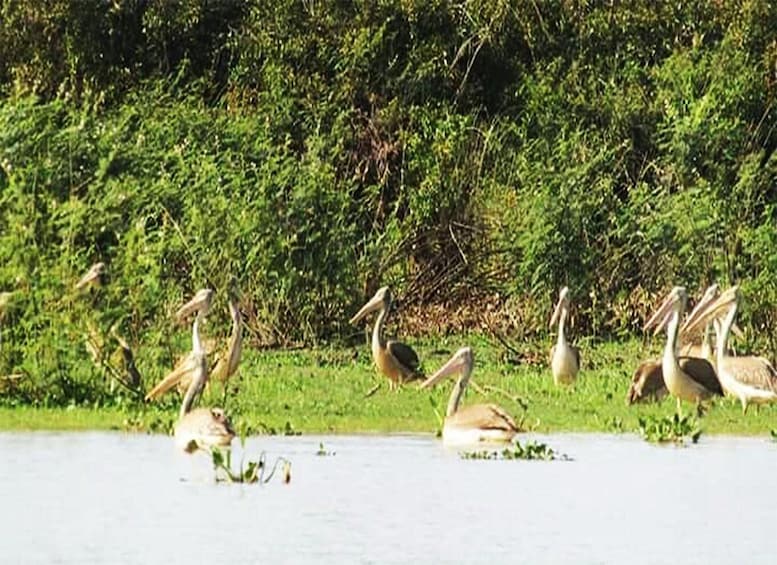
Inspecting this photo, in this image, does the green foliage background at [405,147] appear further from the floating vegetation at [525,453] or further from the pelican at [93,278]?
the floating vegetation at [525,453]

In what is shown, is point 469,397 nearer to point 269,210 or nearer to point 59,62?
point 269,210

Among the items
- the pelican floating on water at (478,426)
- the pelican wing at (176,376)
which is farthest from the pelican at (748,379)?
the pelican wing at (176,376)

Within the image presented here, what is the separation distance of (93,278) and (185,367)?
86cm

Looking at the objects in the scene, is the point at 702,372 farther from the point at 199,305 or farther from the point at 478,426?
the point at 199,305

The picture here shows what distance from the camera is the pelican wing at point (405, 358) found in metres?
17.9

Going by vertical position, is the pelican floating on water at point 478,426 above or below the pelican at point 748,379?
above

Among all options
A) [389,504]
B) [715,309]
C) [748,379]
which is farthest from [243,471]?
[715,309]

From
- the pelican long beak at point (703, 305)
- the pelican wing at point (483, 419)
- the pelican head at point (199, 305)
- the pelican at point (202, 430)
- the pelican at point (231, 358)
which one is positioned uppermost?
the pelican at point (202, 430)

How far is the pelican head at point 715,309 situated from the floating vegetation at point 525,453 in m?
3.66

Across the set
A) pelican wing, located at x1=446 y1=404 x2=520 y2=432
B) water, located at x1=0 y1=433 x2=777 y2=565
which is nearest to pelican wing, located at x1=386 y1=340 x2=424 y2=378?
water, located at x1=0 y1=433 x2=777 y2=565

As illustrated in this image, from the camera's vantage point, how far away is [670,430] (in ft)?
48.7

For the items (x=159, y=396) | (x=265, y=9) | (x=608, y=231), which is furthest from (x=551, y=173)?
(x=159, y=396)

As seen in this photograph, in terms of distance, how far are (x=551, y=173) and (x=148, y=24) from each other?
5.24m

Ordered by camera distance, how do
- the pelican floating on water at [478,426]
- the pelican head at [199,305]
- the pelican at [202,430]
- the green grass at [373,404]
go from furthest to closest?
the pelican head at [199,305]
the green grass at [373,404]
the pelican floating on water at [478,426]
the pelican at [202,430]
